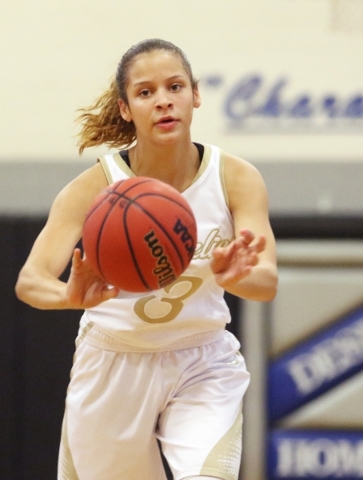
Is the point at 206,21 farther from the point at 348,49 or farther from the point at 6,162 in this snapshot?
the point at 6,162

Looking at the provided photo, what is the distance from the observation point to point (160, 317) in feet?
9.93

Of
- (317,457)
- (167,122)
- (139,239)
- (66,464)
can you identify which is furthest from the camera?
(317,457)

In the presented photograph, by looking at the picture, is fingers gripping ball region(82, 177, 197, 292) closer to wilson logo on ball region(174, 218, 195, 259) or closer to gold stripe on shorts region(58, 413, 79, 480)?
wilson logo on ball region(174, 218, 195, 259)

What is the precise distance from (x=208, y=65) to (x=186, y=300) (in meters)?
2.56

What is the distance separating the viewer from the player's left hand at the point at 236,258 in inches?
101

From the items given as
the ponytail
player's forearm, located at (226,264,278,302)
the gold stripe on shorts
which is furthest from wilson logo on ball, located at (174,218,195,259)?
the gold stripe on shorts

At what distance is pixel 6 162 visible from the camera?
211 inches

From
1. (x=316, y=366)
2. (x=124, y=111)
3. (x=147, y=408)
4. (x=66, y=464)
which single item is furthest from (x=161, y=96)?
(x=316, y=366)

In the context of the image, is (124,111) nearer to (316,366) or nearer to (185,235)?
(185,235)

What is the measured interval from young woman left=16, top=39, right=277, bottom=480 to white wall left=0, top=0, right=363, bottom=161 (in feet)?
7.15

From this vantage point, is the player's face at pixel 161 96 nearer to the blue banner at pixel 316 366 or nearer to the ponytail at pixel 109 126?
the ponytail at pixel 109 126

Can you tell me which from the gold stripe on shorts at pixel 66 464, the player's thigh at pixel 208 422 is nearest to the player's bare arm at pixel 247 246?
the player's thigh at pixel 208 422

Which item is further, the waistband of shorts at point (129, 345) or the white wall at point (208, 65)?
the white wall at point (208, 65)

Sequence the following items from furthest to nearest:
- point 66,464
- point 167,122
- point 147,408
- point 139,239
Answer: point 66,464 → point 147,408 → point 167,122 → point 139,239
